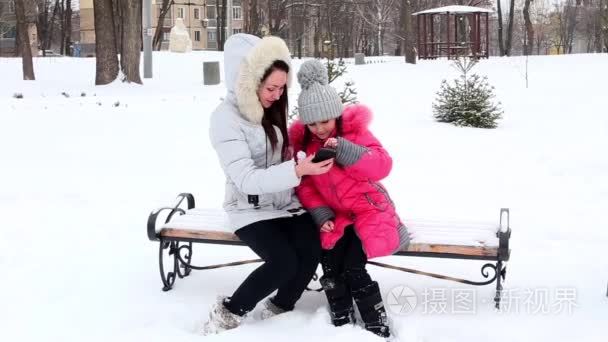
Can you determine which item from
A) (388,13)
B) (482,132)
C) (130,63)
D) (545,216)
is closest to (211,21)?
(388,13)

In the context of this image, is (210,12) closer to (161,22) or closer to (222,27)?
(222,27)

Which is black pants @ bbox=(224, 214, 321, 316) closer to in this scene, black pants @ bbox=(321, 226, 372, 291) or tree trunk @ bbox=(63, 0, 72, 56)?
black pants @ bbox=(321, 226, 372, 291)

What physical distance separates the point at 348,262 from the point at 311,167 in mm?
567

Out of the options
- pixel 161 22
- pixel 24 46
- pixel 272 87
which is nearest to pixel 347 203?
pixel 272 87

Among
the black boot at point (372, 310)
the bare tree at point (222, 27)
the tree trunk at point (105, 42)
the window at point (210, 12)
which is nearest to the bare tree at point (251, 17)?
the bare tree at point (222, 27)

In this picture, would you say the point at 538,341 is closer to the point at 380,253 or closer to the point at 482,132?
the point at 380,253

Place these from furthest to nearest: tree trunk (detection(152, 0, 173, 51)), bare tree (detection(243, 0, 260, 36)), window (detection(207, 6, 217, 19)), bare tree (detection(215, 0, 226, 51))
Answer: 1. window (detection(207, 6, 217, 19))
2. bare tree (detection(215, 0, 226, 51))
3. tree trunk (detection(152, 0, 173, 51))
4. bare tree (detection(243, 0, 260, 36))

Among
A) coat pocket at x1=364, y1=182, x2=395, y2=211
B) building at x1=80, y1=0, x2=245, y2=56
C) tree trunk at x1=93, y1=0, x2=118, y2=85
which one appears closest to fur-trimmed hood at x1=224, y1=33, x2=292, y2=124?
coat pocket at x1=364, y1=182, x2=395, y2=211

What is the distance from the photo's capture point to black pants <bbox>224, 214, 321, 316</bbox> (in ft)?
12.3

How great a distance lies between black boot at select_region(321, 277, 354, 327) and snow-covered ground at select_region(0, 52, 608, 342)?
7cm

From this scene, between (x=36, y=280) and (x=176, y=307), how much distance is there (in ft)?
3.56

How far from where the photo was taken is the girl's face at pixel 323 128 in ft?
12.7

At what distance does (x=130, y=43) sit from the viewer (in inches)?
727

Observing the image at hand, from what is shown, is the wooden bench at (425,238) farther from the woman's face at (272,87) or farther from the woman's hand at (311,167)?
the woman's face at (272,87)
